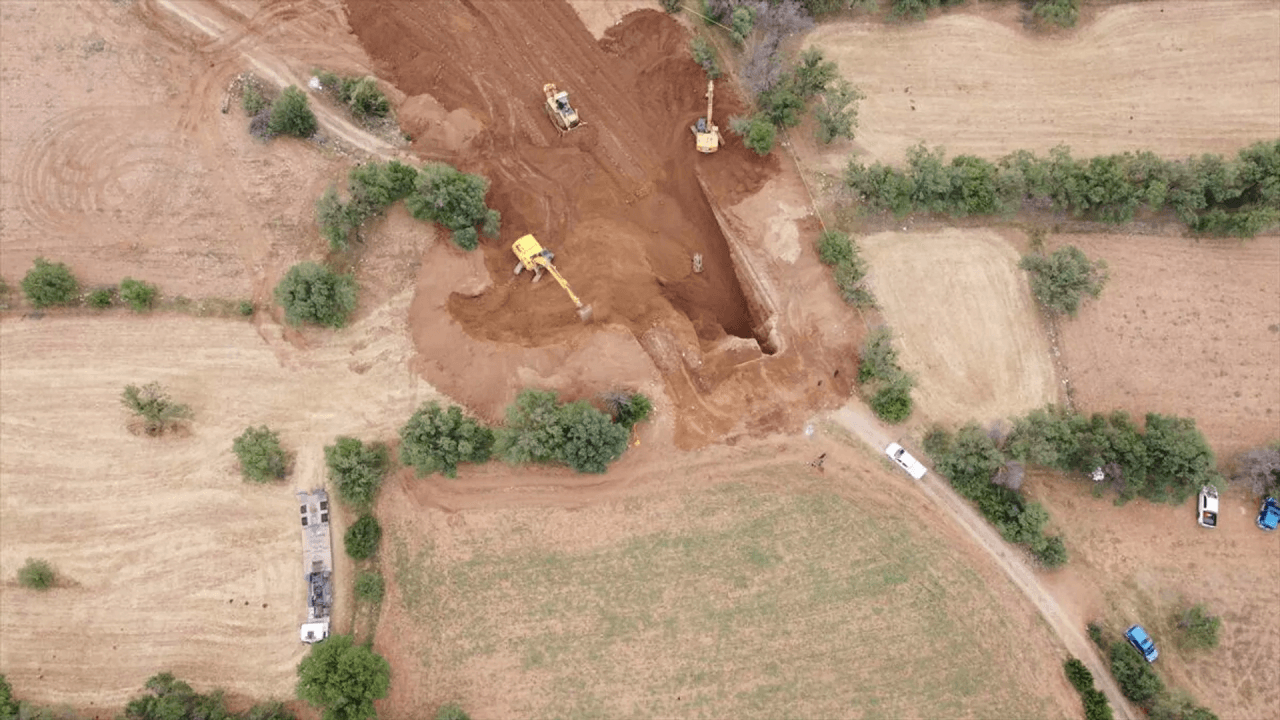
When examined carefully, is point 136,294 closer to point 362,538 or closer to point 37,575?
point 37,575

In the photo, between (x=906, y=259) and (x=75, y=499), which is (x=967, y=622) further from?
(x=75, y=499)

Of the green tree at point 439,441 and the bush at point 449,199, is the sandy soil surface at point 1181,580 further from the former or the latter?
the bush at point 449,199

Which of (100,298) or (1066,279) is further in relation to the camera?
(1066,279)

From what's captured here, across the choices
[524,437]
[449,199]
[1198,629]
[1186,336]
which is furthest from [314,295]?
[1198,629]

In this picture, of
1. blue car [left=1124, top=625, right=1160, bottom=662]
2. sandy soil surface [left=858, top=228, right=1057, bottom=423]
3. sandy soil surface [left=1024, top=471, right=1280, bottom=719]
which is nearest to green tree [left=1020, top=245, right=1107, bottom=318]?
sandy soil surface [left=858, top=228, right=1057, bottom=423]

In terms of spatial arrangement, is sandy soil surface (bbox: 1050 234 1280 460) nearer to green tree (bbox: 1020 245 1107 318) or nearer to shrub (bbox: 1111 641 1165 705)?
green tree (bbox: 1020 245 1107 318)
